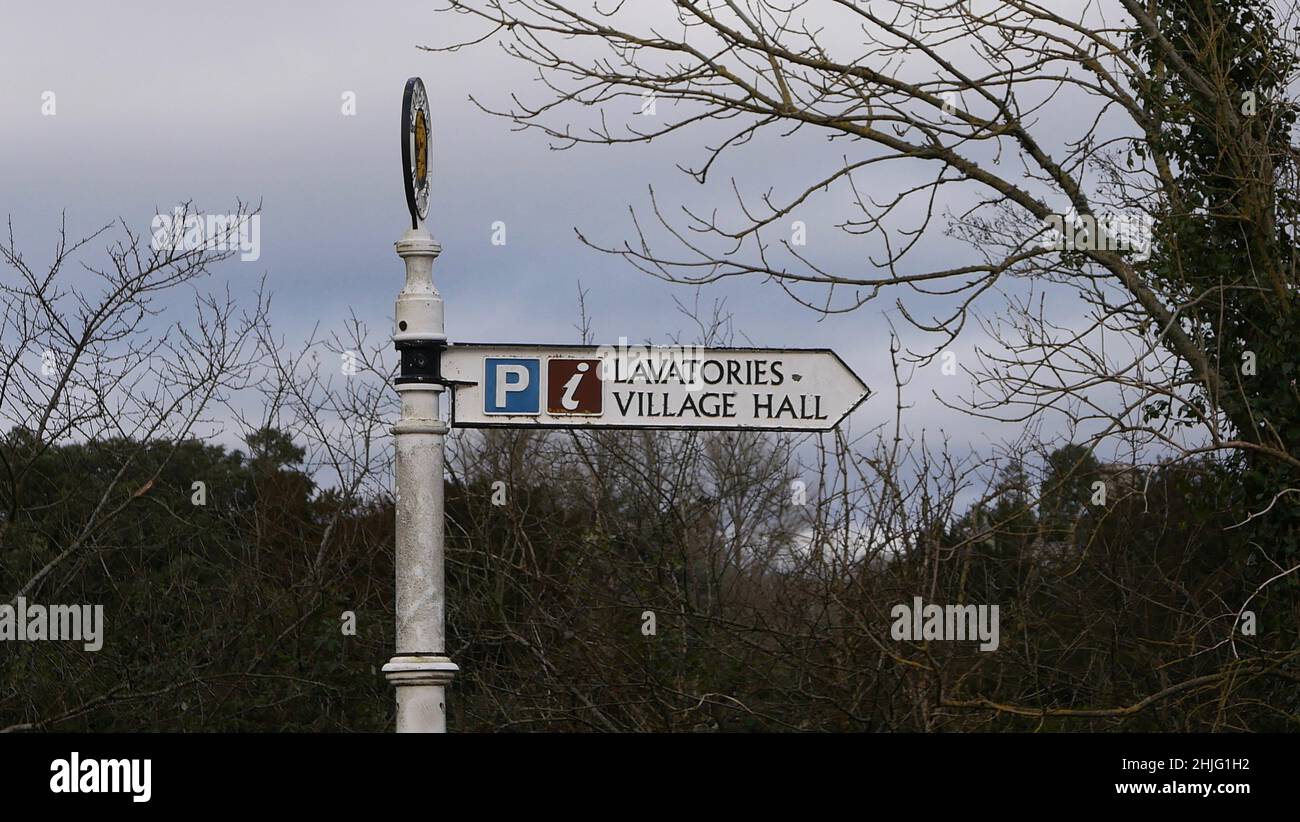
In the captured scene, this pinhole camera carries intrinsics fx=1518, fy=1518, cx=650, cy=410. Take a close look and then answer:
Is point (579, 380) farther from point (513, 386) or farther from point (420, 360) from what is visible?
point (420, 360)

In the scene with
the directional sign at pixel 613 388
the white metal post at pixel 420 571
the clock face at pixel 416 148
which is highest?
the clock face at pixel 416 148

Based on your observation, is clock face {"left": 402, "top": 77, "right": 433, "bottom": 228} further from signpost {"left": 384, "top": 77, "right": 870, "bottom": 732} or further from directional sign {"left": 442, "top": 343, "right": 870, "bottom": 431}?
directional sign {"left": 442, "top": 343, "right": 870, "bottom": 431}

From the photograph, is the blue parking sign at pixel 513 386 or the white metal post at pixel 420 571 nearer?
the white metal post at pixel 420 571

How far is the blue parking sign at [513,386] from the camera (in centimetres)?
401

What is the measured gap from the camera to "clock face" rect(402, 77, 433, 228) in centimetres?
400

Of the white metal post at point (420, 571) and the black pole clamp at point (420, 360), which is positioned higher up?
the black pole clamp at point (420, 360)

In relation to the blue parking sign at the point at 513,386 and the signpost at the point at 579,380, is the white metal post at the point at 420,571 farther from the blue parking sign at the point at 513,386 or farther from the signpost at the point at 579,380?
the blue parking sign at the point at 513,386

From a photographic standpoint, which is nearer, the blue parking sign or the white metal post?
the white metal post

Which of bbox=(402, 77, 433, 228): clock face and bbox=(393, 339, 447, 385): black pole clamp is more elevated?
bbox=(402, 77, 433, 228): clock face

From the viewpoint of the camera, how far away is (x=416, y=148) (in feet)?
13.3

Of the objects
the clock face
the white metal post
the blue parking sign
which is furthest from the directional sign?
the clock face

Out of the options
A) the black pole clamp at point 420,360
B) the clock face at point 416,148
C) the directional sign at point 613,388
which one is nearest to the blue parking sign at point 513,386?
the directional sign at point 613,388

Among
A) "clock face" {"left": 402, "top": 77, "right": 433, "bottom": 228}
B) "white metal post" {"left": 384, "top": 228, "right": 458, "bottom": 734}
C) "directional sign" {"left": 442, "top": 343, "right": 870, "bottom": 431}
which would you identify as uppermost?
"clock face" {"left": 402, "top": 77, "right": 433, "bottom": 228}
